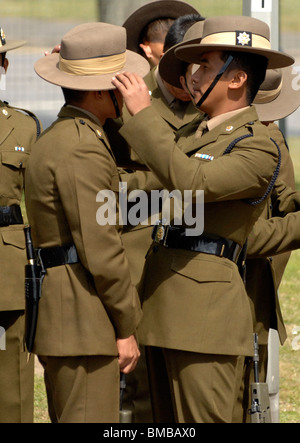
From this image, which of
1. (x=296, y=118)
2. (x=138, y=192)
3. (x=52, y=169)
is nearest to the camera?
(x=52, y=169)

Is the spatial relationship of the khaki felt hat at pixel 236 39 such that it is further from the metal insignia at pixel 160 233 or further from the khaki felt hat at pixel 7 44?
the khaki felt hat at pixel 7 44

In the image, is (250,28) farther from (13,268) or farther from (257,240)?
(13,268)

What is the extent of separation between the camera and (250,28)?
4457 mm

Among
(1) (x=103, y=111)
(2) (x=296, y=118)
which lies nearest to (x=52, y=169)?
(1) (x=103, y=111)

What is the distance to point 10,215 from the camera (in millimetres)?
5367

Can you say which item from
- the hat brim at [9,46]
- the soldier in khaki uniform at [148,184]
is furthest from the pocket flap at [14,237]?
the hat brim at [9,46]

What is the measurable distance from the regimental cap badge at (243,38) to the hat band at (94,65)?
48cm

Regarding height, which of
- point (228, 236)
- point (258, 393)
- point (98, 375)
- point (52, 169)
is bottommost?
point (258, 393)

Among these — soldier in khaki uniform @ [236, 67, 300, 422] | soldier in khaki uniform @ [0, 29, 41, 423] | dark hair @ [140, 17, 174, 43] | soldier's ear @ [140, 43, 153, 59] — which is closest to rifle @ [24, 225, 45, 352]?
soldier in khaki uniform @ [0, 29, 41, 423]

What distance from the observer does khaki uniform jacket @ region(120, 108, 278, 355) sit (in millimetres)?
4186

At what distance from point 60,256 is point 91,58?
79 cm

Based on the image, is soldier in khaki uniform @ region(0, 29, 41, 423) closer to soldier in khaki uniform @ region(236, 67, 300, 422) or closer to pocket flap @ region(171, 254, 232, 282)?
soldier in khaki uniform @ region(236, 67, 300, 422)

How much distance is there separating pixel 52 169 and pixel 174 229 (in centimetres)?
59

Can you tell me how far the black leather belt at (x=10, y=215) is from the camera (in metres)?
5.34
